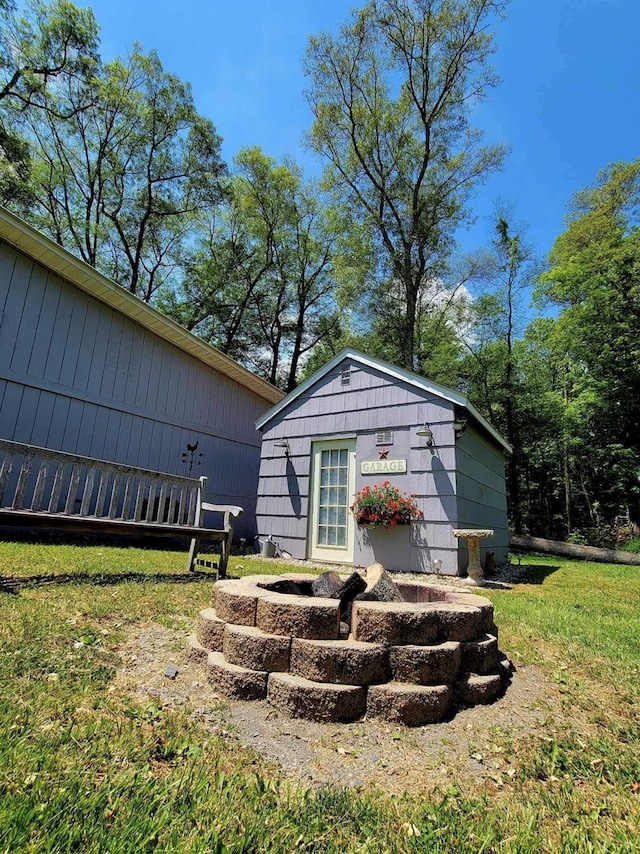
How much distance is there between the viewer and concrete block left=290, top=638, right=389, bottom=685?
6.56 ft

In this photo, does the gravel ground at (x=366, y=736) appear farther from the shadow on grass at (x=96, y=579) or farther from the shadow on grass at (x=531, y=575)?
the shadow on grass at (x=531, y=575)

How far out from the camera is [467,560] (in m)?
6.71

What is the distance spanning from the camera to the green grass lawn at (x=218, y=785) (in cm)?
121

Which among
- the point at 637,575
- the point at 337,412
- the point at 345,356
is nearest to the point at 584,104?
the point at 345,356

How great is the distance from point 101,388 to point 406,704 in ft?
26.6

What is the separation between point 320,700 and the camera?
1.94 m

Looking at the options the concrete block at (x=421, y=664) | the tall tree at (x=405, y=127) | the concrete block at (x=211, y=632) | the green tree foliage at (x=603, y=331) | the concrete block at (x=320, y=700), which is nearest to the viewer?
the concrete block at (x=320, y=700)

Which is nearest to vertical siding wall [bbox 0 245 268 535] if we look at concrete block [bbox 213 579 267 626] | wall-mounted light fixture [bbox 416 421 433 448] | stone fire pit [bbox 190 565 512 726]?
wall-mounted light fixture [bbox 416 421 433 448]

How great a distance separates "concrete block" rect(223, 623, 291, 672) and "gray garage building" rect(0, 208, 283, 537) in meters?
6.64

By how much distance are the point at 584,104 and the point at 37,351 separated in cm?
1460

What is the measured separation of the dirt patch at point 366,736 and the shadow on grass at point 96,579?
6.06 feet

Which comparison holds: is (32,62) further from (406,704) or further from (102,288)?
(406,704)

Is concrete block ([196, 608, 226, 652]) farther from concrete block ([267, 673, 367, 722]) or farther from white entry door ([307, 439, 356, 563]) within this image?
white entry door ([307, 439, 356, 563])

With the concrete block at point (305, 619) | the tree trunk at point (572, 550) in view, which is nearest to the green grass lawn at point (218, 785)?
the concrete block at point (305, 619)
